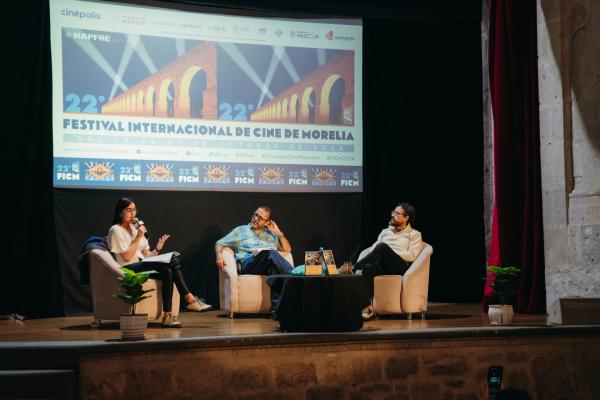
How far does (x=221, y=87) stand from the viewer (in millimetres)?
7469

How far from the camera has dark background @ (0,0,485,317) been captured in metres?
6.91

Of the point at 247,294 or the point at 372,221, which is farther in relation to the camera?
the point at 372,221

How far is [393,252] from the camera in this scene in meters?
6.45

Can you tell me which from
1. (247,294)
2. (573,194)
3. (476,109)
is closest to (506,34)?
(476,109)

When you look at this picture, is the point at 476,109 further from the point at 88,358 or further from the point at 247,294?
the point at 88,358

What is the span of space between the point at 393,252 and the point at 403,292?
362 mm

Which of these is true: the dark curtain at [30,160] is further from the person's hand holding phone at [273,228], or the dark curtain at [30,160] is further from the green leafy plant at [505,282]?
the green leafy plant at [505,282]

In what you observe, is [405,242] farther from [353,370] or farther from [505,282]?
[353,370]

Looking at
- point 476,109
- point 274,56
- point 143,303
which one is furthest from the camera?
point 476,109

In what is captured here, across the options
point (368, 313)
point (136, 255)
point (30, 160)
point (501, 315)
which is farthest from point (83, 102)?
point (501, 315)

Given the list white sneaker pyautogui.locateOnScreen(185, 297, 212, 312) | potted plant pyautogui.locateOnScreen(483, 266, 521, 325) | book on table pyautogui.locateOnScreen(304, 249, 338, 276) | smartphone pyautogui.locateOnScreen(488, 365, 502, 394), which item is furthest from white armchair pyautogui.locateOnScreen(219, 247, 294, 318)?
smartphone pyautogui.locateOnScreen(488, 365, 502, 394)

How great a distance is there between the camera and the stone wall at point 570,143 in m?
5.97

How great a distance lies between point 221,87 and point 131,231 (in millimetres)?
1965

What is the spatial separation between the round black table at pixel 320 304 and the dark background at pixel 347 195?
2426 millimetres
